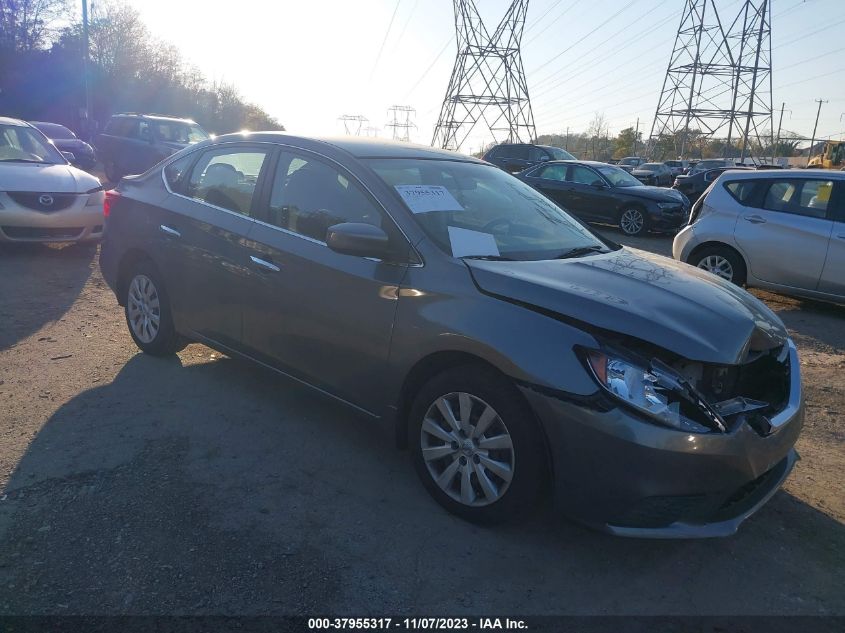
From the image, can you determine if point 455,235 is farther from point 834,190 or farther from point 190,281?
point 834,190

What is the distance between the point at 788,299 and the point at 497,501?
285 inches

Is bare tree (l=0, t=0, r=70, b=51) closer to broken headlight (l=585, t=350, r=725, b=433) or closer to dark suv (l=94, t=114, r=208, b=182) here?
dark suv (l=94, t=114, r=208, b=182)

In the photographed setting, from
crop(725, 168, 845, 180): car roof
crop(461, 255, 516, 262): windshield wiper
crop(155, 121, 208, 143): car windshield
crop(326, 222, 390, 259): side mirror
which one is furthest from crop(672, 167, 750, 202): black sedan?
crop(326, 222, 390, 259): side mirror

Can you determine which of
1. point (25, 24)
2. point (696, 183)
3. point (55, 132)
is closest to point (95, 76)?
point (25, 24)

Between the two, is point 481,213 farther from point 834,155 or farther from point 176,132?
point 834,155

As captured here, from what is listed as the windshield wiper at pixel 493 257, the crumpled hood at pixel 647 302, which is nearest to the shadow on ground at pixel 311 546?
the crumpled hood at pixel 647 302

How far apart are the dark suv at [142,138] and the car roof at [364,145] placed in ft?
42.3

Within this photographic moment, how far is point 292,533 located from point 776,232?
7021 millimetres

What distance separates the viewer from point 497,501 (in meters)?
3.06

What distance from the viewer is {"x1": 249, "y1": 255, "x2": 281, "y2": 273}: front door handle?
4.00 meters

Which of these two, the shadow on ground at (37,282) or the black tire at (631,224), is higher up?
the black tire at (631,224)

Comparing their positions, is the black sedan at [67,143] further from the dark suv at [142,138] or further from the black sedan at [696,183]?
the black sedan at [696,183]

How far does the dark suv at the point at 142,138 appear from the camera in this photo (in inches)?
651

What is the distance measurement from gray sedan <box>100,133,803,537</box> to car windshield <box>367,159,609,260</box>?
15 millimetres
